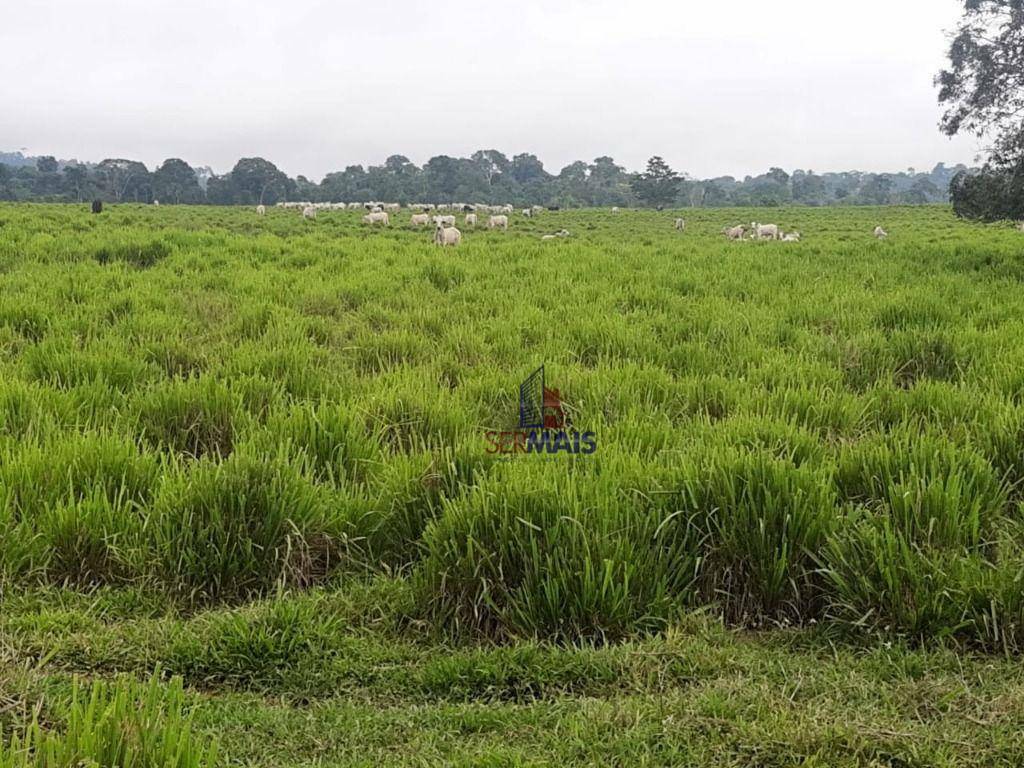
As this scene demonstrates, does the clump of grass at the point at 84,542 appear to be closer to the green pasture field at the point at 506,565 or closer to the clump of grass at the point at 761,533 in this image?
the green pasture field at the point at 506,565

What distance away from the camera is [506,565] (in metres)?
2.37

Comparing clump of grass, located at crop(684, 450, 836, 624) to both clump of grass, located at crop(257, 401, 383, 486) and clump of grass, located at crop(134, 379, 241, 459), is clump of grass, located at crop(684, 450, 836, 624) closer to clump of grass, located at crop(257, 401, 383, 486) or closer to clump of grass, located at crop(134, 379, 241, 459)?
clump of grass, located at crop(257, 401, 383, 486)

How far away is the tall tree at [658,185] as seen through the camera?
237 feet

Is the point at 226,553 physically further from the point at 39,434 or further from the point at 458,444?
the point at 39,434

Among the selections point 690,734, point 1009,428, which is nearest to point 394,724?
point 690,734

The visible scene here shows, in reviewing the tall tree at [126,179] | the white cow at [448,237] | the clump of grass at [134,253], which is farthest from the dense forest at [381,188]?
the clump of grass at [134,253]

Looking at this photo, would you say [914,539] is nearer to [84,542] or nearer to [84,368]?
[84,542]

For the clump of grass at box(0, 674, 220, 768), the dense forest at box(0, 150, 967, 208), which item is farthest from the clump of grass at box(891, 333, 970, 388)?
the dense forest at box(0, 150, 967, 208)

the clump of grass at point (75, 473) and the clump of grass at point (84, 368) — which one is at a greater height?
the clump of grass at point (84, 368)

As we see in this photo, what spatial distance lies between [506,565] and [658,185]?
244ft

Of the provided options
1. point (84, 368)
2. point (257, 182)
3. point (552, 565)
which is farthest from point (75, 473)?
point (257, 182)
